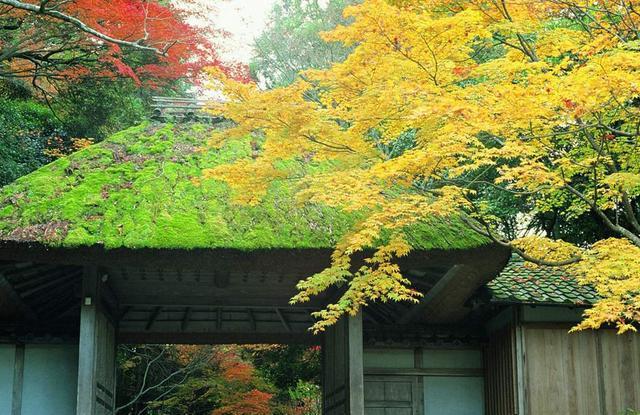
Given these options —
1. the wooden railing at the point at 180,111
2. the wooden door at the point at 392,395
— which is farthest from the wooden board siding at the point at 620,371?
the wooden railing at the point at 180,111

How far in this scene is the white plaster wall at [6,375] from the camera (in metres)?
9.50

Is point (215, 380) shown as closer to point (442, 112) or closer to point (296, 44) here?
point (442, 112)

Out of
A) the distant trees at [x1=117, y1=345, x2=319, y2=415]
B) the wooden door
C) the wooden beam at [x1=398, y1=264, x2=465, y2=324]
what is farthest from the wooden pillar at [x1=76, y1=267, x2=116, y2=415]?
the distant trees at [x1=117, y1=345, x2=319, y2=415]

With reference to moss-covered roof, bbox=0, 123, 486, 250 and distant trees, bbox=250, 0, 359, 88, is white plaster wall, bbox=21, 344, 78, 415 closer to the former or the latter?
moss-covered roof, bbox=0, 123, 486, 250

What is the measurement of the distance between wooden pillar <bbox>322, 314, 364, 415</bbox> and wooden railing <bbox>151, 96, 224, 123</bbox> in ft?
10.6

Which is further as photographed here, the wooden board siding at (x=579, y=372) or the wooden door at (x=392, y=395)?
the wooden door at (x=392, y=395)

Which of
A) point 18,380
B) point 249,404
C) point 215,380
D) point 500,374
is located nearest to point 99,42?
point 18,380

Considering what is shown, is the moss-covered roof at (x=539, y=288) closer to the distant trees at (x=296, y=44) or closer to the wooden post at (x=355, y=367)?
the wooden post at (x=355, y=367)

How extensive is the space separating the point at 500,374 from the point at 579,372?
0.98 m

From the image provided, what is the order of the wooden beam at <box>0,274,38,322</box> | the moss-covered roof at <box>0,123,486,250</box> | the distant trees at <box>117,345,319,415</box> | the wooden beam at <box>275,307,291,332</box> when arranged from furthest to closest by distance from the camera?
the distant trees at <box>117,345,319,415</box>, the wooden beam at <box>275,307,291,332</box>, the wooden beam at <box>0,274,38,322</box>, the moss-covered roof at <box>0,123,486,250</box>

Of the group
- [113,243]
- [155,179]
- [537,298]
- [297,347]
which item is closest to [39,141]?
[297,347]

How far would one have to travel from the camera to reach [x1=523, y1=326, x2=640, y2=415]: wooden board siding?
952 cm

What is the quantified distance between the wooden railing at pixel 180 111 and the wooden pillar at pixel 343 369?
3.24 m

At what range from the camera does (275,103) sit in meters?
6.73
